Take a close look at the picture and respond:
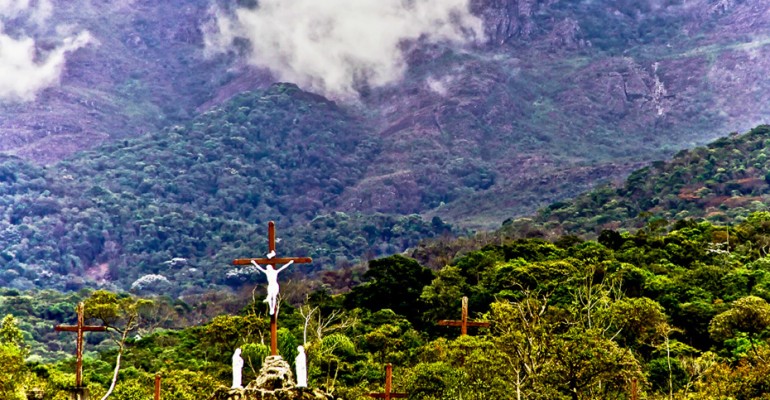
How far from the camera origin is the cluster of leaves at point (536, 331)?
1369 inches

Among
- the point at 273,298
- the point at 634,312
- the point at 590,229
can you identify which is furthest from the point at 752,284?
the point at 590,229

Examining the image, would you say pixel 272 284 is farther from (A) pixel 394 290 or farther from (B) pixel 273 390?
(A) pixel 394 290

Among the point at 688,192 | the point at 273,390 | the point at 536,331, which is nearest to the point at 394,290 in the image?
the point at 536,331

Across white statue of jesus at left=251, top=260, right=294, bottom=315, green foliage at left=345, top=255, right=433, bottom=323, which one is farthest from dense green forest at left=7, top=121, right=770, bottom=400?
white statue of jesus at left=251, top=260, right=294, bottom=315

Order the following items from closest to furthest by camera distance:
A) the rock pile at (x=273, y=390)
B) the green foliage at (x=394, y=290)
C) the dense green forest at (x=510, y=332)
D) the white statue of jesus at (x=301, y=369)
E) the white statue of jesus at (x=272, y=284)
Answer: the rock pile at (x=273, y=390) < the white statue of jesus at (x=301, y=369) < the white statue of jesus at (x=272, y=284) < the dense green forest at (x=510, y=332) < the green foliage at (x=394, y=290)

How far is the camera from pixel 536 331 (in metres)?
33.5

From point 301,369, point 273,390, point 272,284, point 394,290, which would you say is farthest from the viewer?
point 394,290

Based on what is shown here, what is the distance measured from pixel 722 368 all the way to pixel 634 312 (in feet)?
26.3

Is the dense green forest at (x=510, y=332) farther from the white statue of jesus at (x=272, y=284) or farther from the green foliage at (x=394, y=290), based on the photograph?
the white statue of jesus at (x=272, y=284)

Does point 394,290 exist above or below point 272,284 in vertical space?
above

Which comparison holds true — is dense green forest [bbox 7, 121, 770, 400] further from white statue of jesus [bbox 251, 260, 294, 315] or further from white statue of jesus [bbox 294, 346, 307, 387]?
white statue of jesus [bbox 294, 346, 307, 387]

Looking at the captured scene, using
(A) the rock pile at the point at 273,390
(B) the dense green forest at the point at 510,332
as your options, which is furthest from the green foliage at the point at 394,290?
(A) the rock pile at the point at 273,390

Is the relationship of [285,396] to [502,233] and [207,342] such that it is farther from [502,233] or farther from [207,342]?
A: [502,233]

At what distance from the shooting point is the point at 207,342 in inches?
2549
